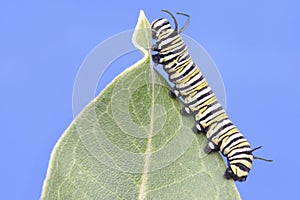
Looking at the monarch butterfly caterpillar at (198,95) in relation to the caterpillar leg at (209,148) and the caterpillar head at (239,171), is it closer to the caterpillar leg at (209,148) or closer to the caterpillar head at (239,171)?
the caterpillar head at (239,171)

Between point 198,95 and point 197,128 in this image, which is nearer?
point 197,128

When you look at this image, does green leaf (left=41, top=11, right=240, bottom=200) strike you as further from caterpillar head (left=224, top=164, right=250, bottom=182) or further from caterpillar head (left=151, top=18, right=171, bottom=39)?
caterpillar head (left=151, top=18, right=171, bottom=39)

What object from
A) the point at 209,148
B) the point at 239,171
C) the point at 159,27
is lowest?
the point at 239,171

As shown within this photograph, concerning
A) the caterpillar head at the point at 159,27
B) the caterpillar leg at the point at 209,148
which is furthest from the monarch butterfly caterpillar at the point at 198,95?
the caterpillar leg at the point at 209,148

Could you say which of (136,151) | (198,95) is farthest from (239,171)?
(136,151)

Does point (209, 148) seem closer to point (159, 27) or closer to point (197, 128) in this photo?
point (197, 128)

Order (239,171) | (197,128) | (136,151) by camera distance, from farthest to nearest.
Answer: (239,171), (197,128), (136,151)

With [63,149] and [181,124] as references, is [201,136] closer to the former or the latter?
[181,124]
